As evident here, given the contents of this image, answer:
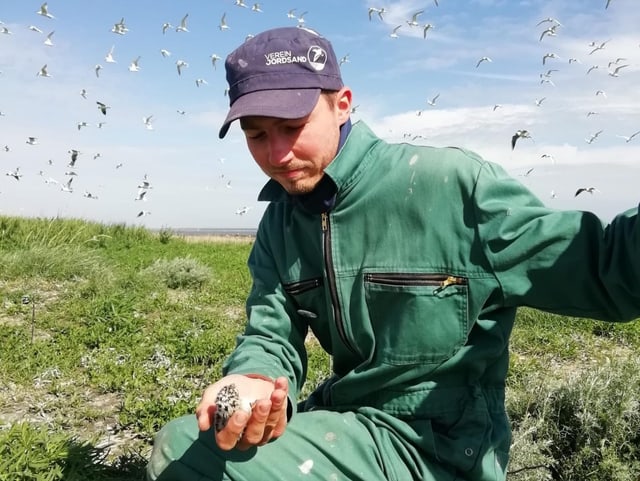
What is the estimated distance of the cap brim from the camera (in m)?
2.16

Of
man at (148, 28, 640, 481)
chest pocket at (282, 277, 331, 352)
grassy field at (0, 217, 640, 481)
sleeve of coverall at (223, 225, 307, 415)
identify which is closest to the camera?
man at (148, 28, 640, 481)

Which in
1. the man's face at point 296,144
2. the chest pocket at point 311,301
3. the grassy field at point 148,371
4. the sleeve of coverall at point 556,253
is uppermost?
the man's face at point 296,144

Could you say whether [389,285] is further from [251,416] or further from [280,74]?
[280,74]

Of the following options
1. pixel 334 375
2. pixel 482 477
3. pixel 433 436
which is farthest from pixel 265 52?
pixel 482 477

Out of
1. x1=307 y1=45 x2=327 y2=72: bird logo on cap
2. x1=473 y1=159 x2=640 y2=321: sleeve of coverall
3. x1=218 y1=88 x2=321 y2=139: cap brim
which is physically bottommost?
x1=473 y1=159 x2=640 y2=321: sleeve of coverall

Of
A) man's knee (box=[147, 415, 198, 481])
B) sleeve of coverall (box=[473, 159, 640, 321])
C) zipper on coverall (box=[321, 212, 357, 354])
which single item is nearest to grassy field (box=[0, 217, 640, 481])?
man's knee (box=[147, 415, 198, 481])

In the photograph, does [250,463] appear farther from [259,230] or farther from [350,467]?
[259,230]

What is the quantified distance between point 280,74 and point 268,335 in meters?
1.00

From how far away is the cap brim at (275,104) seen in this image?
2.16m

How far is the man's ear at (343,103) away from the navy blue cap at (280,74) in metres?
0.04

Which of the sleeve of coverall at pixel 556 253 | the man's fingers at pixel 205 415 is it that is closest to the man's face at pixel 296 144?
the sleeve of coverall at pixel 556 253

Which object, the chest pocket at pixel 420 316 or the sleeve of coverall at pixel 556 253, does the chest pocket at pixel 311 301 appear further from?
the sleeve of coverall at pixel 556 253

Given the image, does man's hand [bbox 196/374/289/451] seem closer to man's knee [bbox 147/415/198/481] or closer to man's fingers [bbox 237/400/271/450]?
man's fingers [bbox 237/400/271/450]

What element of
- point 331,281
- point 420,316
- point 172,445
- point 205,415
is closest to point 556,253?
point 420,316
